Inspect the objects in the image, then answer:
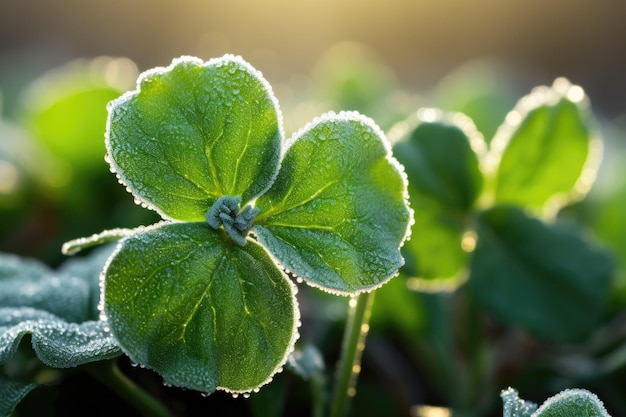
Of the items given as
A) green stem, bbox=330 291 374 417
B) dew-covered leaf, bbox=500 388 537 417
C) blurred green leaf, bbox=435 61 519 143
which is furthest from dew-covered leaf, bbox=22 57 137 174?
dew-covered leaf, bbox=500 388 537 417

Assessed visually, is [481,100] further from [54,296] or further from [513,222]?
[54,296]

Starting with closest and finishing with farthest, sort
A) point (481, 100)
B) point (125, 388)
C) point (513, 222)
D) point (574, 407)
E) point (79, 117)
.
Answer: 1. point (574, 407)
2. point (125, 388)
3. point (513, 222)
4. point (79, 117)
5. point (481, 100)

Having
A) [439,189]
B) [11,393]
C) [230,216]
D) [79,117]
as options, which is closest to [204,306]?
[230,216]

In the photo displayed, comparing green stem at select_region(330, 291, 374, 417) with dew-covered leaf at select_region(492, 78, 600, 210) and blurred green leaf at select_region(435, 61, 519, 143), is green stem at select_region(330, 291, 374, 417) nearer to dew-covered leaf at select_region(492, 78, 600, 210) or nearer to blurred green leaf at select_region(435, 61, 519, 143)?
dew-covered leaf at select_region(492, 78, 600, 210)

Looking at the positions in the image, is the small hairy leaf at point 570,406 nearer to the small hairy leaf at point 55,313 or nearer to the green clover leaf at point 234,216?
the green clover leaf at point 234,216

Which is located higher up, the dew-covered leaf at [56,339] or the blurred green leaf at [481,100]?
the blurred green leaf at [481,100]

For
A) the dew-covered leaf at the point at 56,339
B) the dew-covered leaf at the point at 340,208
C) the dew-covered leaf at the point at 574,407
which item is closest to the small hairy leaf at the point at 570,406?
the dew-covered leaf at the point at 574,407

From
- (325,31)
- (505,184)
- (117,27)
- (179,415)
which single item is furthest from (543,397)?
(117,27)
